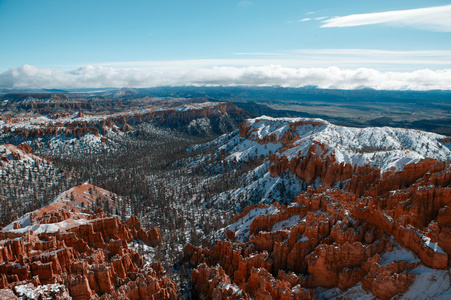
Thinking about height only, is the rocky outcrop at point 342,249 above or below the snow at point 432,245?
below

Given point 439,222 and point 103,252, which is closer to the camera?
point 439,222

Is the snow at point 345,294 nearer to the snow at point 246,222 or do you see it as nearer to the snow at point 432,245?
the snow at point 432,245

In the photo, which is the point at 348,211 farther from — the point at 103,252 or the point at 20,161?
the point at 20,161

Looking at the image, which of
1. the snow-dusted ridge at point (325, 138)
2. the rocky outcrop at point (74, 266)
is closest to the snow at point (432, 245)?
the rocky outcrop at point (74, 266)

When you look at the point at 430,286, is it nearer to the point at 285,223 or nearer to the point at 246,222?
the point at 285,223

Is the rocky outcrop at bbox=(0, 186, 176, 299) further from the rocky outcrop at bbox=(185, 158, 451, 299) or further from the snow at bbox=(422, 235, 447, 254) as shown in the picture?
the snow at bbox=(422, 235, 447, 254)

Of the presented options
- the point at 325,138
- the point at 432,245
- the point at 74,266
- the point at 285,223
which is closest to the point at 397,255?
the point at 432,245

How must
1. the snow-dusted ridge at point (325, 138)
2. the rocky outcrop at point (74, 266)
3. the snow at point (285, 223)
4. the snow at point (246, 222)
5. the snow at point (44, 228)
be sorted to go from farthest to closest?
the snow-dusted ridge at point (325, 138) → the snow at point (246, 222) → the snow at point (285, 223) → the snow at point (44, 228) → the rocky outcrop at point (74, 266)

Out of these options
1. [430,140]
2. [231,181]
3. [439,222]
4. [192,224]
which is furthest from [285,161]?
[430,140]

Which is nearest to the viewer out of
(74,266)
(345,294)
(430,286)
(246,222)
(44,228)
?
(430,286)

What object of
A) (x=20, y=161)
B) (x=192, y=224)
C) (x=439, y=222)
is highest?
(x=439, y=222)

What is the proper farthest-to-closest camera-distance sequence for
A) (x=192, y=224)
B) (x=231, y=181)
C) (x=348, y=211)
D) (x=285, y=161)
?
(x=231, y=181) → (x=285, y=161) → (x=192, y=224) → (x=348, y=211)
